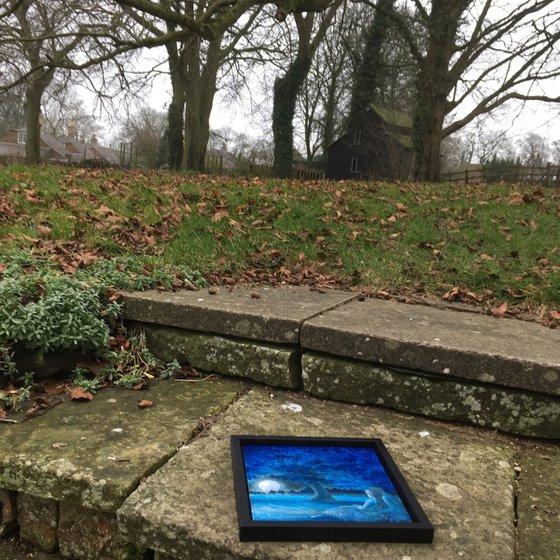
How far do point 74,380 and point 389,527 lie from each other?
1.46 metres

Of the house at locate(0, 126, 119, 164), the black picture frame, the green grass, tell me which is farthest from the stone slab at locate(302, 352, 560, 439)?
the house at locate(0, 126, 119, 164)

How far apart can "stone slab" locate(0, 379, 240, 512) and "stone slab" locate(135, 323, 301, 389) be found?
0.18 metres

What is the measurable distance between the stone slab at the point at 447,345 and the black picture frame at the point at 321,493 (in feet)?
1.43

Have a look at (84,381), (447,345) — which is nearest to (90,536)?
(84,381)

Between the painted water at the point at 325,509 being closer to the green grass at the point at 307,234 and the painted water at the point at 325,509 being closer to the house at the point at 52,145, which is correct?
the green grass at the point at 307,234

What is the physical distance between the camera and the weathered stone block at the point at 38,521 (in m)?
1.55

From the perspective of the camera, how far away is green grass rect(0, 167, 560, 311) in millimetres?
3258

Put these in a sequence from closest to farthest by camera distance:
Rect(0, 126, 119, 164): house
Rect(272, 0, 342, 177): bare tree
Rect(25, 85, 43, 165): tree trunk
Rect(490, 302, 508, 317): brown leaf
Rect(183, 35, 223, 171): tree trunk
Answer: Rect(490, 302, 508, 317): brown leaf
Rect(183, 35, 223, 171): tree trunk
Rect(25, 85, 43, 165): tree trunk
Rect(272, 0, 342, 177): bare tree
Rect(0, 126, 119, 164): house

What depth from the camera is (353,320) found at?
2.26 metres

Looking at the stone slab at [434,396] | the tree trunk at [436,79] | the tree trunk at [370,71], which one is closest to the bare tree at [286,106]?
the tree trunk at [370,71]

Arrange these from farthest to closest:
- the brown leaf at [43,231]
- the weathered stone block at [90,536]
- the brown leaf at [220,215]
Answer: the brown leaf at [220,215] → the brown leaf at [43,231] → the weathered stone block at [90,536]

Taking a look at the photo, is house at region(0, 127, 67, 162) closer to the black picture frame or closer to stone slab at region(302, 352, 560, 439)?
stone slab at region(302, 352, 560, 439)

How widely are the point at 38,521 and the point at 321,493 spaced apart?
92cm

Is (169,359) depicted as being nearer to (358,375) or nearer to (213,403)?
(213,403)
